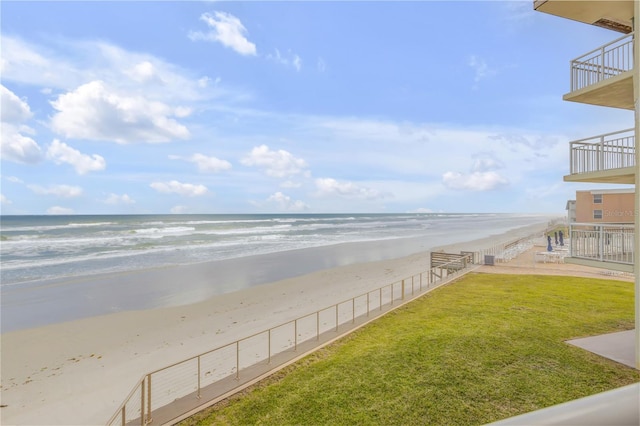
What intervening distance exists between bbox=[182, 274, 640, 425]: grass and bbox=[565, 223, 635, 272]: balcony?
2.51m

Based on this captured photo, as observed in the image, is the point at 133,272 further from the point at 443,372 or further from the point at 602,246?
the point at 602,246

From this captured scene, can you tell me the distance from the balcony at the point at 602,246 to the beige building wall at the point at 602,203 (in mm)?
16767

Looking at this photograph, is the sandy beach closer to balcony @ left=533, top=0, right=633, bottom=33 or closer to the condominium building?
the condominium building

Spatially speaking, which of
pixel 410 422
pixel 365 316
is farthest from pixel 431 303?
pixel 410 422

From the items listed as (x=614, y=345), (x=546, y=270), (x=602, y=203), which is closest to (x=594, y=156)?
(x=614, y=345)

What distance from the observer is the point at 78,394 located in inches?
350

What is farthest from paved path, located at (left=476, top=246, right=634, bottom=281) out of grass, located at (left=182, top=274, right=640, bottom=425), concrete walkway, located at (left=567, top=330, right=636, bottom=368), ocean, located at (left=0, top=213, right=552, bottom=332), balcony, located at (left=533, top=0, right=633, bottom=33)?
balcony, located at (left=533, top=0, right=633, bottom=33)

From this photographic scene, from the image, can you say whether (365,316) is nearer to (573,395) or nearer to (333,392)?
(333,392)

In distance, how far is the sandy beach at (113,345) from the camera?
854cm

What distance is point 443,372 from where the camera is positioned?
8.64m

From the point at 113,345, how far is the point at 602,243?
15772 mm

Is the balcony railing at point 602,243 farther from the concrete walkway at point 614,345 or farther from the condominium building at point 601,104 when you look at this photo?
the concrete walkway at point 614,345

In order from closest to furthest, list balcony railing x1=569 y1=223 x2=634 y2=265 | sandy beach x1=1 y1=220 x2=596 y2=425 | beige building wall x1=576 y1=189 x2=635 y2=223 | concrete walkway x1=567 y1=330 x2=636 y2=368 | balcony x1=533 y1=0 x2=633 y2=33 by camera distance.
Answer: sandy beach x1=1 y1=220 x2=596 y2=425 < concrete walkway x1=567 y1=330 x2=636 y2=368 < balcony x1=533 y1=0 x2=633 y2=33 < balcony railing x1=569 y1=223 x2=634 y2=265 < beige building wall x1=576 y1=189 x2=635 y2=223

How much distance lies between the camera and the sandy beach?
336 inches
